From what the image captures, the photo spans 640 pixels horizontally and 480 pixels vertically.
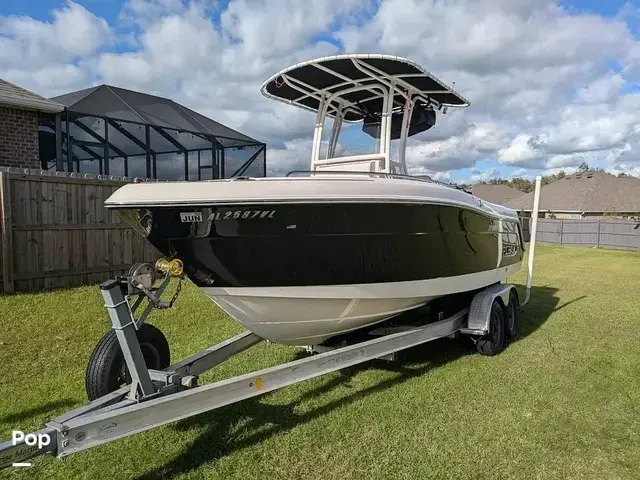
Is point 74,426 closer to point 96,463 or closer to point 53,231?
point 96,463

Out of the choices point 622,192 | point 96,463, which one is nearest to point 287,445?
point 96,463

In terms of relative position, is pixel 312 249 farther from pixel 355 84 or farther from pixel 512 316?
pixel 512 316

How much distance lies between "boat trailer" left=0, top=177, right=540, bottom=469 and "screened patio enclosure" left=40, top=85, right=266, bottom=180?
A: 9.09 meters

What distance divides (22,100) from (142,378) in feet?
29.7

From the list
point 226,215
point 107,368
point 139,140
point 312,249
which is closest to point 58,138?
point 139,140

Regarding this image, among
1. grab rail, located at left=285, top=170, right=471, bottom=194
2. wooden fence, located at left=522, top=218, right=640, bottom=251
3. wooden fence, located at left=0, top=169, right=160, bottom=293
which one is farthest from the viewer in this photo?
wooden fence, located at left=522, top=218, right=640, bottom=251

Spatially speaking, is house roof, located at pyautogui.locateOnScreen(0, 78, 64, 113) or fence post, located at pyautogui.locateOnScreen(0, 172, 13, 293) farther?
house roof, located at pyautogui.locateOnScreen(0, 78, 64, 113)

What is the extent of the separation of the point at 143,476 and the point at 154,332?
3.37 feet

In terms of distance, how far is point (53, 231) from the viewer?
25.8 ft

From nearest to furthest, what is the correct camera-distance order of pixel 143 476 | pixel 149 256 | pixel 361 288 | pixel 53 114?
pixel 143 476, pixel 361 288, pixel 149 256, pixel 53 114

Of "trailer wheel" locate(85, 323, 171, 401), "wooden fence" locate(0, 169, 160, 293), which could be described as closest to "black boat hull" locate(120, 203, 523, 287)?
"trailer wheel" locate(85, 323, 171, 401)

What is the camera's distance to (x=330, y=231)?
351 cm

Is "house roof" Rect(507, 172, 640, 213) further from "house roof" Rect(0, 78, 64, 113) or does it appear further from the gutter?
"house roof" Rect(0, 78, 64, 113)

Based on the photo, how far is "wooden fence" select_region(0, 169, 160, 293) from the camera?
7.32 metres
